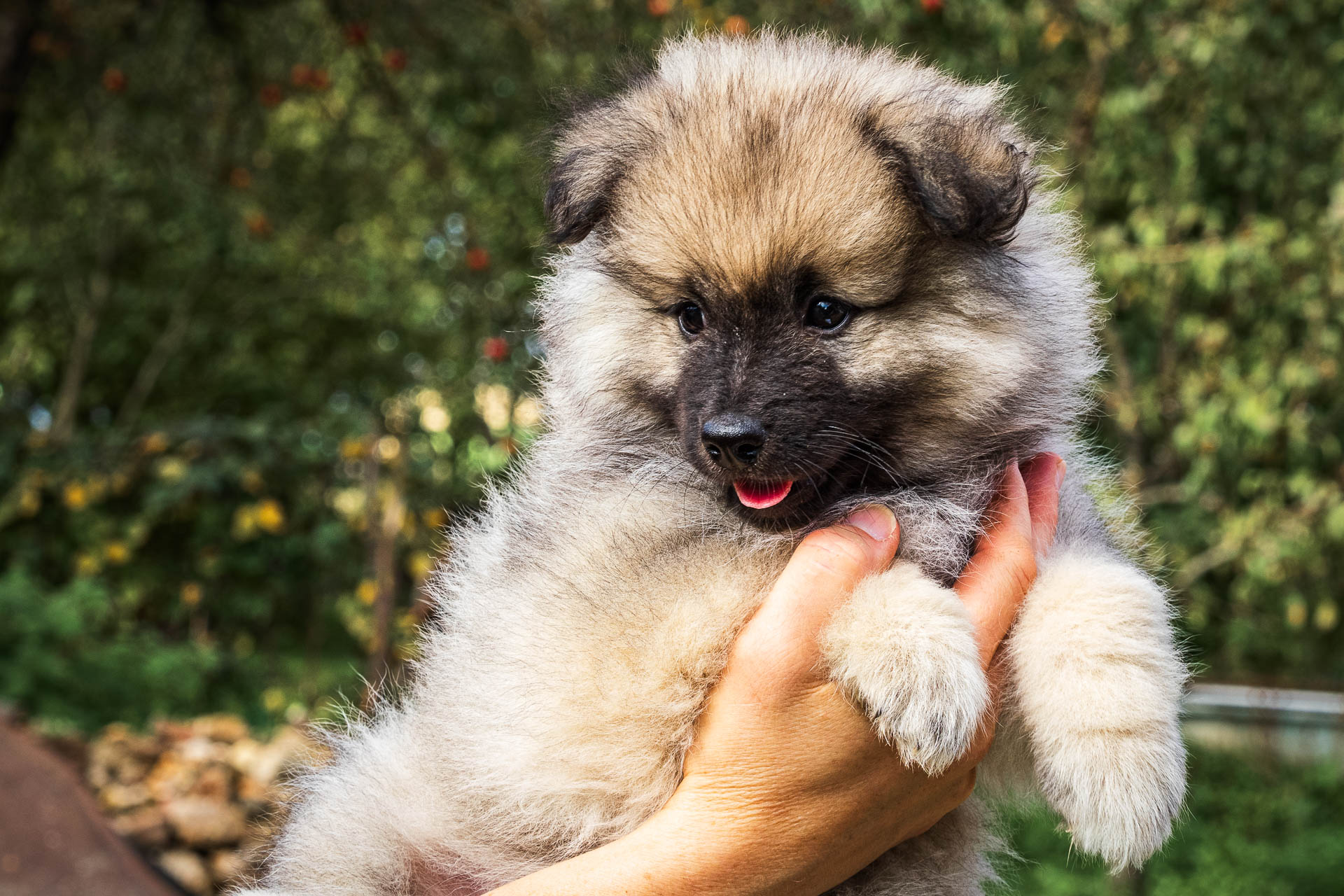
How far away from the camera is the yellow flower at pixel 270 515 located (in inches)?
266

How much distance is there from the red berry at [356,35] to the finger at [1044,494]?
4.65 meters

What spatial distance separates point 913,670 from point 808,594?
21 centimetres

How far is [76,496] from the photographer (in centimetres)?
738

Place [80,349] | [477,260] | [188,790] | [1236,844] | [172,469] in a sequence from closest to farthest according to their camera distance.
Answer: [477,260] → [188,790] → [172,469] → [1236,844] → [80,349]

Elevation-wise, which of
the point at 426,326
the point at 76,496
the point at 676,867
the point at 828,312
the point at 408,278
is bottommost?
the point at 76,496

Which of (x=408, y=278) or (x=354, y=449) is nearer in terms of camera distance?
(x=354, y=449)

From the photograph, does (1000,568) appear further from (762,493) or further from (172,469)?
(172,469)

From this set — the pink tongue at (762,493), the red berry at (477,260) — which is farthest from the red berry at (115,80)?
the pink tongue at (762,493)

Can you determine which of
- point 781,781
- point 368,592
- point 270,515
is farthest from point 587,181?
point 270,515

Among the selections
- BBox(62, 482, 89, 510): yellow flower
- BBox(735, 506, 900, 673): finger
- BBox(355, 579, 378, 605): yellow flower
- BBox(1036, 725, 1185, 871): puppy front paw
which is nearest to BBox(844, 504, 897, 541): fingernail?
BBox(735, 506, 900, 673): finger

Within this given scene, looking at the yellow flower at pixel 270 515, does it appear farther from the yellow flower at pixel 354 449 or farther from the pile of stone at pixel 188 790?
the pile of stone at pixel 188 790

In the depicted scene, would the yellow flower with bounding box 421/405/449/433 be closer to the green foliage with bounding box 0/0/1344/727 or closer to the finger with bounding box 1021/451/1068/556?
the green foliage with bounding box 0/0/1344/727

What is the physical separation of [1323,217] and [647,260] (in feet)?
11.8

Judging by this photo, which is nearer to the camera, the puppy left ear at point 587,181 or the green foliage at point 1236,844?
the puppy left ear at point 587,181
